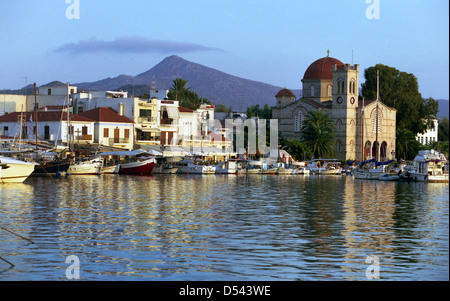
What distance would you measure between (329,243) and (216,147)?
77870 mm

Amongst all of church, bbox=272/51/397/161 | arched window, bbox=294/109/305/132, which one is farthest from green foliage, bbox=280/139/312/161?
arched window, bbox=294/109/305/132

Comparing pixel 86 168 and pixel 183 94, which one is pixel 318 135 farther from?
pixel 86 168

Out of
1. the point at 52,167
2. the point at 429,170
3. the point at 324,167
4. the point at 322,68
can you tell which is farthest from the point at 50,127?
the point at 322,68

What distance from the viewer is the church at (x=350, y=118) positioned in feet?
391

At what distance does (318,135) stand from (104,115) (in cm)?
3625

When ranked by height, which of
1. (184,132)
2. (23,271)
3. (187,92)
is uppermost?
(187,92)

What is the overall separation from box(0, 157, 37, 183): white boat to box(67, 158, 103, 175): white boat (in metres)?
15.1

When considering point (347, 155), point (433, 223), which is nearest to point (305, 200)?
point (433, 223)

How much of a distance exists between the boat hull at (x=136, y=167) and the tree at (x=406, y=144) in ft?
202

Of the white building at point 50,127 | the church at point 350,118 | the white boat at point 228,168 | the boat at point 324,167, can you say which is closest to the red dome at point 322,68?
the church at point 350,118

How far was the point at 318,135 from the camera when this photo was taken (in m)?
111

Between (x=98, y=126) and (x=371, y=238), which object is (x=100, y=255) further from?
(x=98, y=126)

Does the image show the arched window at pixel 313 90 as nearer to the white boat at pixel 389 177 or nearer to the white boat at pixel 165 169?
the white boat at pixel 389 177

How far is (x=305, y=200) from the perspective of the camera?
1754 inches
